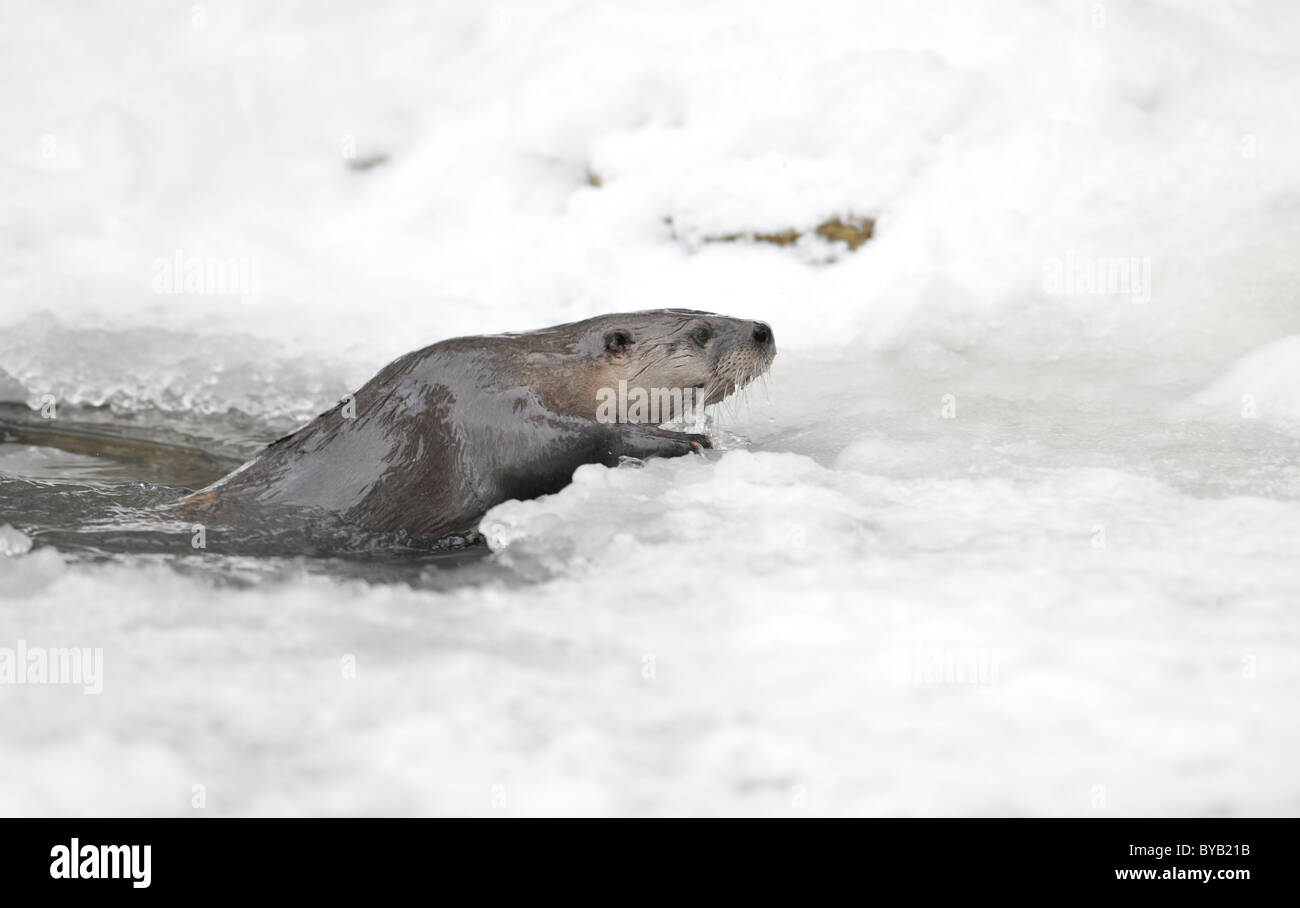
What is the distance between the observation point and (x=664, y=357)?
14.2 feet

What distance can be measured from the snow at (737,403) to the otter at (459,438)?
0.63ft

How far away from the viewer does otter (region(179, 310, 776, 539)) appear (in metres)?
3.86

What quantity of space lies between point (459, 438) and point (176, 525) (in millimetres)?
873

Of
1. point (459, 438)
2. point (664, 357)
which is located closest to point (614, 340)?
point (664, 357)

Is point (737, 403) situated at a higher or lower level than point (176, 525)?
higher

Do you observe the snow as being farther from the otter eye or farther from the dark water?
the otter eye

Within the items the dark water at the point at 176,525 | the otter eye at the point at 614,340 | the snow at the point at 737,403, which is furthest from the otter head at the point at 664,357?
the dark water at the point at 176,525

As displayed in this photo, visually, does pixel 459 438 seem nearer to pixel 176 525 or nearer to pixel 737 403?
pixel 176 525

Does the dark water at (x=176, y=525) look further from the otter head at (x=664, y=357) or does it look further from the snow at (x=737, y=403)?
the otter head at (x=664, y=357)

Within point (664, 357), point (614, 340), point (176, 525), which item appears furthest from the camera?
point (664, 357)

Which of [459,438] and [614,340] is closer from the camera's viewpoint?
[459,438]

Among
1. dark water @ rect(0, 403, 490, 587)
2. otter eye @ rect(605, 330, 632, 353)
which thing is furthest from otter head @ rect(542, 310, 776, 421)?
dark water @ rect(0, 403, 490, 587)

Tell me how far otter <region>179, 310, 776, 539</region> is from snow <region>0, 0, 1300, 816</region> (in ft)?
0.63
